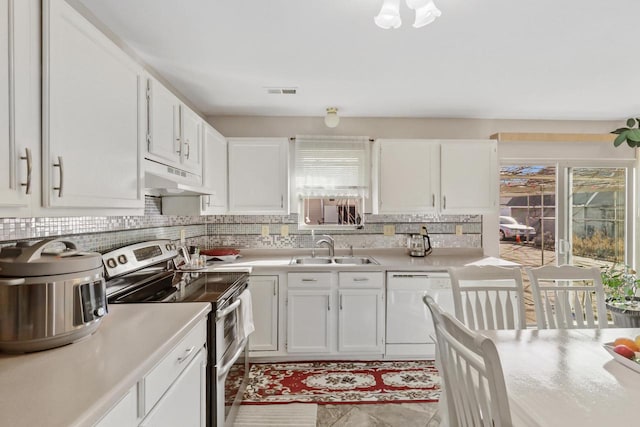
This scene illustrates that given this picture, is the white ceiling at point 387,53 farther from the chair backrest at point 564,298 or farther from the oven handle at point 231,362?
the oven handle at point 231,362

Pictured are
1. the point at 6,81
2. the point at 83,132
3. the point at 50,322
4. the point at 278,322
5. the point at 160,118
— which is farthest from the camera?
the point at 278,322

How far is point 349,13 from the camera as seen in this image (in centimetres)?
171

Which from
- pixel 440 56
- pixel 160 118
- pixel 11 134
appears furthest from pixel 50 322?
pixel 440 56

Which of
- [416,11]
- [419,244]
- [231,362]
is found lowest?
[231,362]

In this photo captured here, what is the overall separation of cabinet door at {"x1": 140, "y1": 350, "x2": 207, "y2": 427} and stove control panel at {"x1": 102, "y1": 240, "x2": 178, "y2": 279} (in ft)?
2.42

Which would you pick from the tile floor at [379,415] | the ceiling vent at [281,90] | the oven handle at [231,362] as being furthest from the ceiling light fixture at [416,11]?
the tile floor at [379,415]

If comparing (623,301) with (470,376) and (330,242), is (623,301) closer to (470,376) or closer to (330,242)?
(330,242)

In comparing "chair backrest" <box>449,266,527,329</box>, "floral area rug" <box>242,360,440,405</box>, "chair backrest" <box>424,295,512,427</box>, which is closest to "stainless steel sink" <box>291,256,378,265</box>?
"floral area rug" <box>242,360,440,405</box>

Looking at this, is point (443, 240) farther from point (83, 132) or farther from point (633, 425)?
point (83, 132)

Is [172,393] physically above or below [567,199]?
below


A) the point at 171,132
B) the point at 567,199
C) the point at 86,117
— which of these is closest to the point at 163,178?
the point at 171,132

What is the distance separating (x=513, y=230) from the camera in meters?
3.65

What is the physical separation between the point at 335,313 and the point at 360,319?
221mm

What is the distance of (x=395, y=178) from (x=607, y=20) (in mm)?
1810
